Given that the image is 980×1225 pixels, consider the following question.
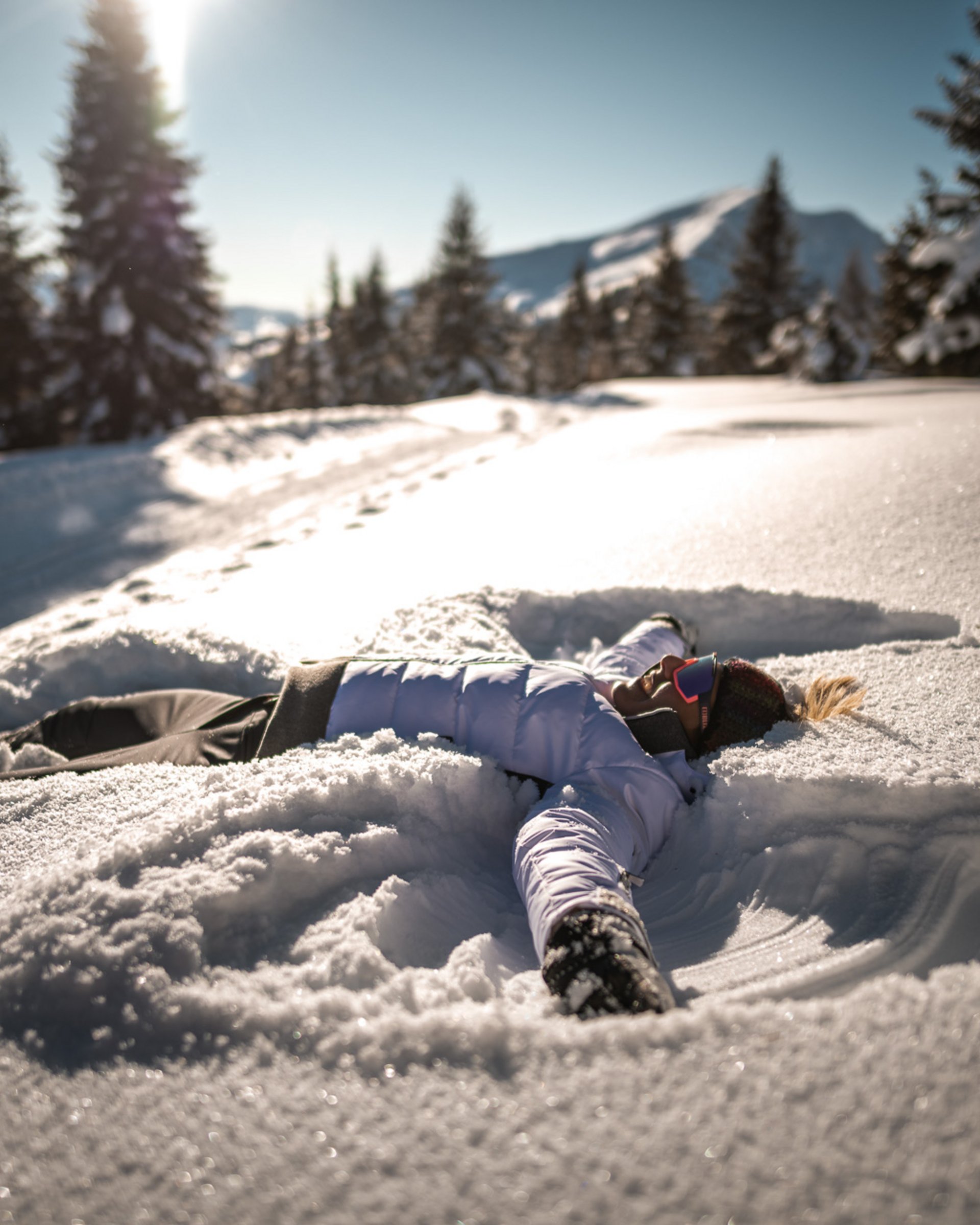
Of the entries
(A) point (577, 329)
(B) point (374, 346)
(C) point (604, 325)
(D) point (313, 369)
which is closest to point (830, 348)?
(B) point (374, 346)

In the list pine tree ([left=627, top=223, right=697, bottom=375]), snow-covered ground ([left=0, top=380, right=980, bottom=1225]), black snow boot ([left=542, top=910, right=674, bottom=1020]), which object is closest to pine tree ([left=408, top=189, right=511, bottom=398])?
pine tree ([left=627, top=223, right=697, bottom=375])

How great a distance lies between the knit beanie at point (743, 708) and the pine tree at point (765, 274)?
1941 centimetres

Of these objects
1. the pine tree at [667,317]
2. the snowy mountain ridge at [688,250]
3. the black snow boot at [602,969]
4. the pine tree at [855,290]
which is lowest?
the black snow boot at [602,969]

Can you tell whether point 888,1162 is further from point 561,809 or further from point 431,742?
point 431,742

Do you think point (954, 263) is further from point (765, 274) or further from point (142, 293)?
point (142, 293)

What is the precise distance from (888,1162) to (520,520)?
9.88 ft

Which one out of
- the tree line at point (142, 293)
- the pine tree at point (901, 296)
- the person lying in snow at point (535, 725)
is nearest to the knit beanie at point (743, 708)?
the person lying in snow at point (535, 725)

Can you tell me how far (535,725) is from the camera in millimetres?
1522

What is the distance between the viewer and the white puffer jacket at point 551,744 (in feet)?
4.05

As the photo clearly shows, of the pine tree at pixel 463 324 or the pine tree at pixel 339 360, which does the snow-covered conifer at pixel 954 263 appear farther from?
the pine tree at pixel 339 360

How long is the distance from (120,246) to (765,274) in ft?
52.4

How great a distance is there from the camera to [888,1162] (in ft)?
2.13

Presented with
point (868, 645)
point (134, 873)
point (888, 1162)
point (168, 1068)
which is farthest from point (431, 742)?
point (868, 645)

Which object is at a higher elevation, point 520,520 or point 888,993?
point 520,520
